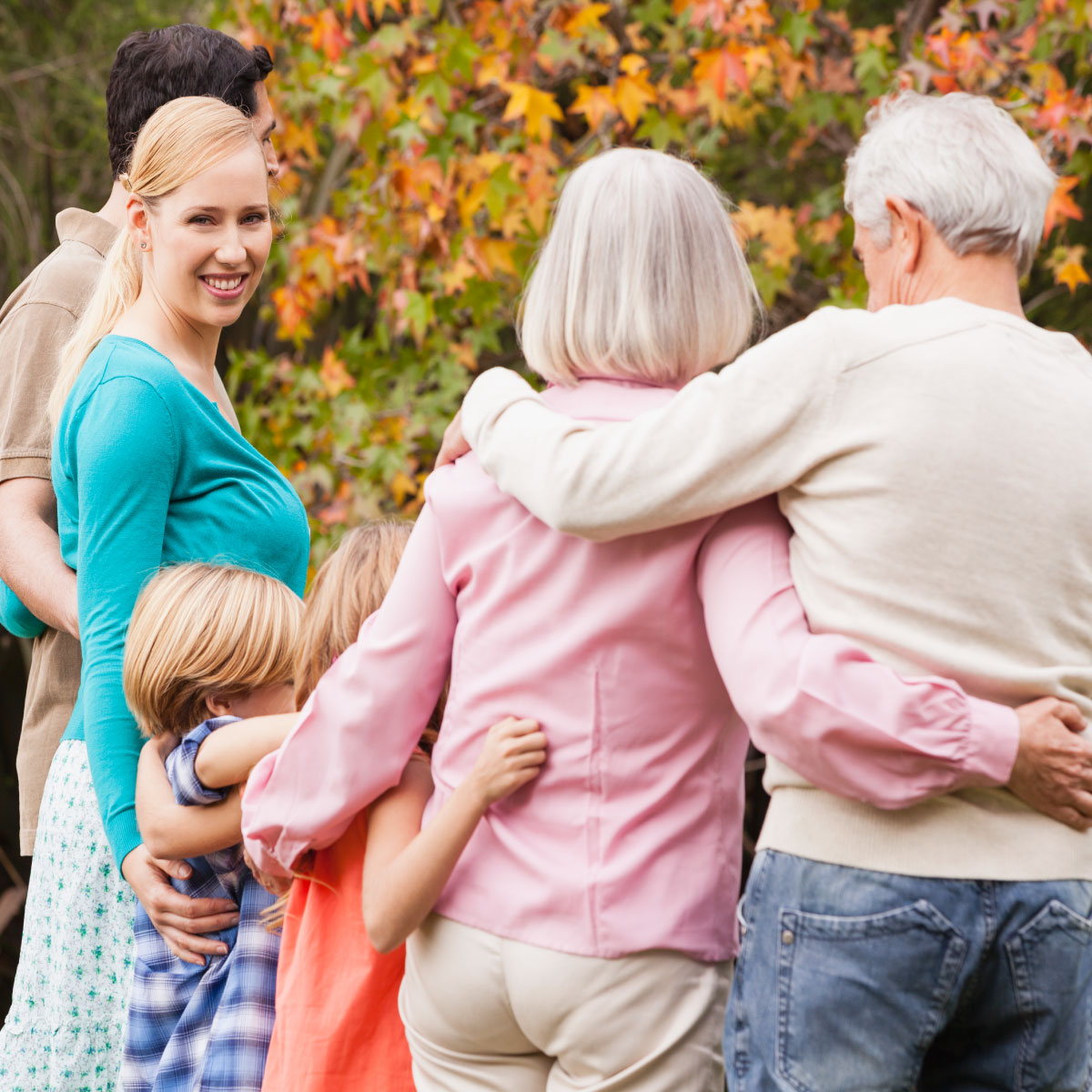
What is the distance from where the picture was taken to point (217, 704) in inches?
70.9

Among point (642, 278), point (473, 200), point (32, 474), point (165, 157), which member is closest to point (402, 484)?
point (473, 200)

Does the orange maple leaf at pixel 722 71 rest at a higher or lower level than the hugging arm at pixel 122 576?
higher

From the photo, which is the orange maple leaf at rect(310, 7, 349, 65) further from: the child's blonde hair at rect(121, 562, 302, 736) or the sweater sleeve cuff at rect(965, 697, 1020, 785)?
the sweater sleeve cuff at rect(965, 697, 1020, 785)

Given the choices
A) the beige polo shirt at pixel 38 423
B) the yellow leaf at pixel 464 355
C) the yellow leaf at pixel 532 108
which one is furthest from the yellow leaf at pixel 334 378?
the beige polo shirt at pixel 38 423

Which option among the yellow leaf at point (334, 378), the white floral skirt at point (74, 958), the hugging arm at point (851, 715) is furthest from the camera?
the yellow leaf at point (334, 378)

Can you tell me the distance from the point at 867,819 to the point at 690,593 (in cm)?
29

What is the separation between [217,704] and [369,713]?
0.40m

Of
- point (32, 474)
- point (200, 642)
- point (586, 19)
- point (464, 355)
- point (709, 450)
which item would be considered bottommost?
point (464, 355)

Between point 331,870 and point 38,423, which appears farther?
point 38,423

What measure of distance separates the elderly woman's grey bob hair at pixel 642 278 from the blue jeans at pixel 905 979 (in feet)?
1.84

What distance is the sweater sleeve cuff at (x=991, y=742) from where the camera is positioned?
1.24 m

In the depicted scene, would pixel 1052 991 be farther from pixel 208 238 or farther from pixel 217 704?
pixel 208 238

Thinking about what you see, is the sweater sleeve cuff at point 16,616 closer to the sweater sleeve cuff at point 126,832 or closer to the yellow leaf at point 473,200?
the sweater sleeve cuff at point 126,832

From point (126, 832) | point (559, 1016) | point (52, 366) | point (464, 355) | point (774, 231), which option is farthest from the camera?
point (464, 355)
